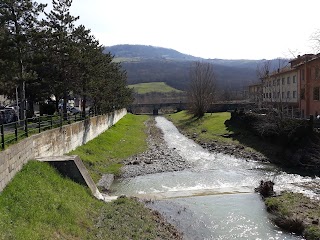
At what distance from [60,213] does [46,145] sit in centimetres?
870

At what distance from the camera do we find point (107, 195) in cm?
1973

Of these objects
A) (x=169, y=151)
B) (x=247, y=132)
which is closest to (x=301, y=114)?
(x=247, y=132)

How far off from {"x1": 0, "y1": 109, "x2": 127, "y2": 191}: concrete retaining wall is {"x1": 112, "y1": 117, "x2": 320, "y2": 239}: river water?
469cm

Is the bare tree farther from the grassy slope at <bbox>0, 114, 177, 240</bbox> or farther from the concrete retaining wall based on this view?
the grassy slope at <bbox>0, 114, 177, 240</bbox>

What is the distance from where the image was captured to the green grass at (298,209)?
14.6m

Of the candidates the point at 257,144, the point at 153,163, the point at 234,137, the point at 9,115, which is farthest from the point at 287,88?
the point at 9,115

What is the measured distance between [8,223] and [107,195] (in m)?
10.1

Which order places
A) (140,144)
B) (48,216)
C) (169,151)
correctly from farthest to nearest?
(140,144) → (169,151) → (48,216)

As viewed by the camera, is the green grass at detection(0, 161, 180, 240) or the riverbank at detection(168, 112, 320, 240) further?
the riverbank at detection(168, 112, 320, 240)

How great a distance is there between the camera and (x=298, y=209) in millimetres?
16875

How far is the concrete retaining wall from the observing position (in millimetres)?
12820

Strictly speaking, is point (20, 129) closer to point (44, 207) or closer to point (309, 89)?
point (44, 207)

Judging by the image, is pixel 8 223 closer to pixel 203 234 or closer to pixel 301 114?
pixel 203 234

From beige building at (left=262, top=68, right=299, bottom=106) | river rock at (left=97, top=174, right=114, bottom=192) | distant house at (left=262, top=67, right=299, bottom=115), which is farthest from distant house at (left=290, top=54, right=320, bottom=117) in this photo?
river rock at (left=97, top=174, right=114, bottom=192)
